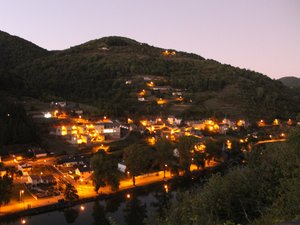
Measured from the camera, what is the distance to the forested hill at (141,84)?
45.5 m

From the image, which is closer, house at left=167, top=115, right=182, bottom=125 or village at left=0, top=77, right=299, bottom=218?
village at left=0, top=77, right=299, bottom=218

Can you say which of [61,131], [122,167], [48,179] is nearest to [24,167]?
[48,179]

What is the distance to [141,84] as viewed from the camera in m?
55.2

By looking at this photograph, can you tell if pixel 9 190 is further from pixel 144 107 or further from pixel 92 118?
pixel 144 107

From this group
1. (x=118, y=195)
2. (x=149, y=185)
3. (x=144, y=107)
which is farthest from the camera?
(x=144, y=107)

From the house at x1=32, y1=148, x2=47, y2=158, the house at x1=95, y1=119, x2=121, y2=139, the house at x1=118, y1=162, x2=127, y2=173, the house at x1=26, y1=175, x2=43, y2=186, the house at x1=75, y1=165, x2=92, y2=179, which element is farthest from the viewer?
the house at x1=95, y1=119, x2=121, y2=139

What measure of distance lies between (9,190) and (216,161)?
1696 cm

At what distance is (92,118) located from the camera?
37.7 m

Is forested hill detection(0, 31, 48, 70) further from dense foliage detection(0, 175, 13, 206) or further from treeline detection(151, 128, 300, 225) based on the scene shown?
treeline detection(151, 128, 300, 225)

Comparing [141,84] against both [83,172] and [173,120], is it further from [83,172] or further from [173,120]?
[83,172]

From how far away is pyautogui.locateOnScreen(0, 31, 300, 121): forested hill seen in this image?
149 ft

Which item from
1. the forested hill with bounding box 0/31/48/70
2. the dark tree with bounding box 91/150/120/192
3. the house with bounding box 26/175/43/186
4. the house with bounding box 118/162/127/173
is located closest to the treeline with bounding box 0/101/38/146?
the house with bounding box 26/175/43/186

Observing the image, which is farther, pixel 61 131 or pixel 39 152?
pixel 61 131

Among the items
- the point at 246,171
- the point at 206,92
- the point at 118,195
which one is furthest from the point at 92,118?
the point at 246,171
